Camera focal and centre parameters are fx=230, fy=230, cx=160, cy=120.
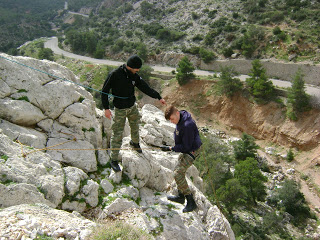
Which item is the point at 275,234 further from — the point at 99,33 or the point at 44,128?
the point at 99,33

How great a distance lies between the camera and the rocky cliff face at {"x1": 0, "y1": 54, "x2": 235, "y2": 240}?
510cm

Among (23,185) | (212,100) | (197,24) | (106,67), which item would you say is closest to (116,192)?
(23,185)

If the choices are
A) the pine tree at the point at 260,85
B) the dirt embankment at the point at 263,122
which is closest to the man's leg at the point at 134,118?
the dirt embankment at the point at 263,122

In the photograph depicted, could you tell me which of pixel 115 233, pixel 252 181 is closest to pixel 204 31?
pixel 252 181

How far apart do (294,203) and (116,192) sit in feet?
68.0

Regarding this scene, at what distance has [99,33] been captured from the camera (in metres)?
64.5

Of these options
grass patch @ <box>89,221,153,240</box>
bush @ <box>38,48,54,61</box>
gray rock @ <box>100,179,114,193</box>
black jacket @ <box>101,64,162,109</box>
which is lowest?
bush @ <box>38,48,54,61</box>

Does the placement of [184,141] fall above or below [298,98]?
above

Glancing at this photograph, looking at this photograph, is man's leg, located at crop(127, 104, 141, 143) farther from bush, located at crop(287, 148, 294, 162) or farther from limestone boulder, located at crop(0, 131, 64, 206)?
bush, located at crop(287, 148, 294, 162)

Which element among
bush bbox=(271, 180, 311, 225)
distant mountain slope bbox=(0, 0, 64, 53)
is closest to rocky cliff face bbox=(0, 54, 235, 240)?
bush bbox=(271, 180, 311, 225)

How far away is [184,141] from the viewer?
6.12 meters

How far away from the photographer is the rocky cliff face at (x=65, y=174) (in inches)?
201

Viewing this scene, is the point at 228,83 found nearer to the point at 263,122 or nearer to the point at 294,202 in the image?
the point at 263,122

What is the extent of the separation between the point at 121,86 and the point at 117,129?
1427 millimetres
